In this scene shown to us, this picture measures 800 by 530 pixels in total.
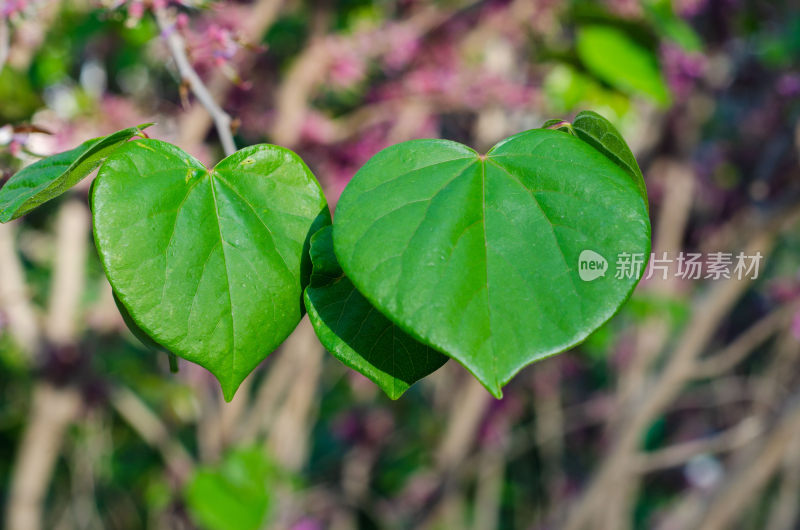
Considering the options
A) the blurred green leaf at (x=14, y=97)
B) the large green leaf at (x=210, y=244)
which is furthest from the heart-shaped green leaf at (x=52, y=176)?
the blurred green leaf at (x=14, y=97)

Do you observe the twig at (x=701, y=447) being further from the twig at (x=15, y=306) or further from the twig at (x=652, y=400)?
the twig at (x=15, y=306)

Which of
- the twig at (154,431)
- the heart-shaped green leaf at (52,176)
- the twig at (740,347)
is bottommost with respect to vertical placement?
the twig at (154,431)

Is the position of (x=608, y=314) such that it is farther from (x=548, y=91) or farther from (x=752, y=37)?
(x=752, y=37)

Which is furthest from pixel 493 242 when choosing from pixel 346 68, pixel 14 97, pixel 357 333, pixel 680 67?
pixel 680 67

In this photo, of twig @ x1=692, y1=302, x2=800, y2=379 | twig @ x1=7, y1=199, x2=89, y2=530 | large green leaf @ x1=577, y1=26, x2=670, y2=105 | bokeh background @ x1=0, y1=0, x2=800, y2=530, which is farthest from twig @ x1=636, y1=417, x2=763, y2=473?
twig @ x1=7, y1=199, x2=89, y2=530

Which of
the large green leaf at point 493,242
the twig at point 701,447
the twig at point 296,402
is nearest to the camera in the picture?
the large green leaf at point 493,242

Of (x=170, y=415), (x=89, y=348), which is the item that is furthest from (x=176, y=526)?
(x=89, y=348)

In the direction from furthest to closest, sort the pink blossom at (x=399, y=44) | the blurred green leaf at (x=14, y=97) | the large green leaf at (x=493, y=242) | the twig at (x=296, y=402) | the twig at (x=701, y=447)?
the twig at (x=296, y=402)
the twig at (x=701, y=447)
the pink blossom at (x=399, y=44)
the blurred green leaf at (x=14, y=97)
the large green leaf at (x=493, y=242)
